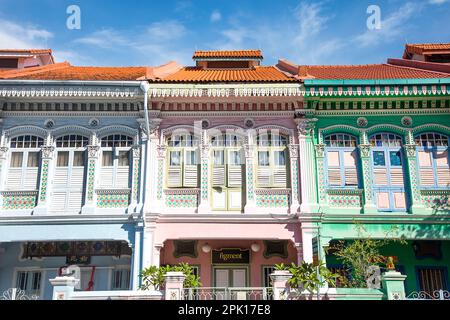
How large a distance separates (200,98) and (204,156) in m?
1.62

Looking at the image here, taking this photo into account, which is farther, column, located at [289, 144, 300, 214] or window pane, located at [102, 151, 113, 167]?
window pane, located at [102, 151, 113, 167]

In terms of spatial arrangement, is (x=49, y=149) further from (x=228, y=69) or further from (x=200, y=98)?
(x=228, y=69)

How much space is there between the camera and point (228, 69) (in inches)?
672

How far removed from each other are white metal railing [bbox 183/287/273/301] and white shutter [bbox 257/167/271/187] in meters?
3.69

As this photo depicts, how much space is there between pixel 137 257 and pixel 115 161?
9.04 feet

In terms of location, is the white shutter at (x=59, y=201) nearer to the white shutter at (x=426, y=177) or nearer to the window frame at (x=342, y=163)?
the window frame at (x=342, y=163)

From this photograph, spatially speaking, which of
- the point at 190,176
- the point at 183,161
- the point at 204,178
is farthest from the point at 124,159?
the point at 204,178

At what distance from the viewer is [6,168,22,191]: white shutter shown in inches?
539

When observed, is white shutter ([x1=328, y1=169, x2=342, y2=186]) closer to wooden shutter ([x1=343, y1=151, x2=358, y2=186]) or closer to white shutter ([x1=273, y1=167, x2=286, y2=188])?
wooden shutter ([x1=343, y1=151, x2=358, y2=186])

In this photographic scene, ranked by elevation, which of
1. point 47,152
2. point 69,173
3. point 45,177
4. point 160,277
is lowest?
point 160,277

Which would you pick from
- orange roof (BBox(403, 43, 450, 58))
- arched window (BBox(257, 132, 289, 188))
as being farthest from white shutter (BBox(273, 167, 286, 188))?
orange roof (BBox(403, 43, 450, 58))

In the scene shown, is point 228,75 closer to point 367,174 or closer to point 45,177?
point 367,174

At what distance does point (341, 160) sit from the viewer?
1388cm

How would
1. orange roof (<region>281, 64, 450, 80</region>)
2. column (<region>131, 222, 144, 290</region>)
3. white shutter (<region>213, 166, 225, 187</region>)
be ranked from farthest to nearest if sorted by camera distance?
1. orange roof (<region>281, 64, 450, 80</region>)
2. white shutter (<region>213, 166, 225, 187</region>)
3. column (<region>131, 222, 144, 290</region>)
